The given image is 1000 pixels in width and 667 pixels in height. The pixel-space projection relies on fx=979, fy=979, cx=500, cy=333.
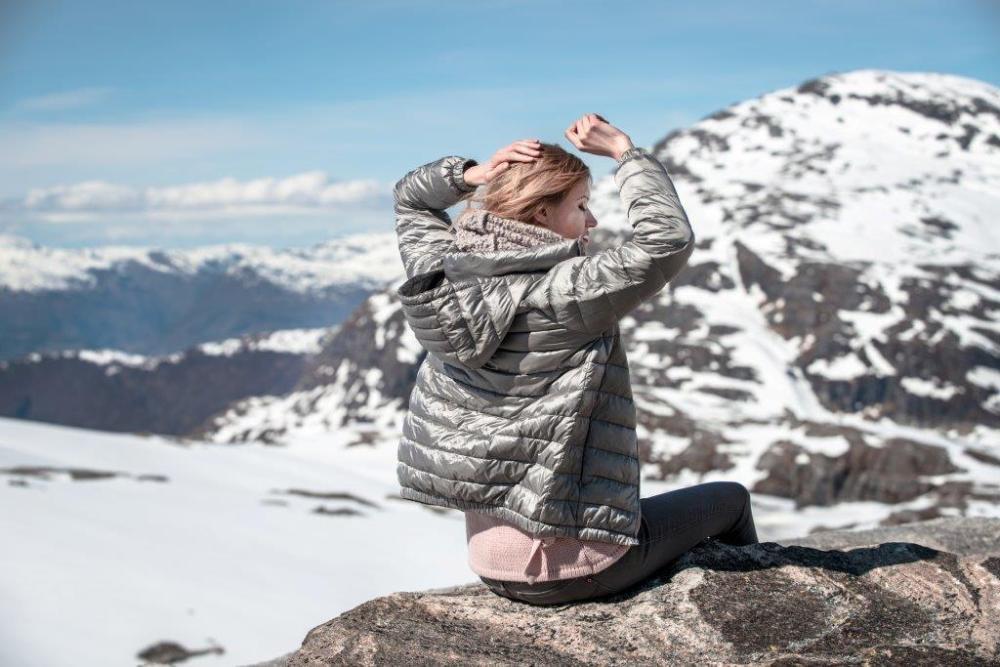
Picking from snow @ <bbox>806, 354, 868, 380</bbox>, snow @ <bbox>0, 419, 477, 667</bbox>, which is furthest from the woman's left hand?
snow @ <bbox>806, 354, 868, 380</bbox>

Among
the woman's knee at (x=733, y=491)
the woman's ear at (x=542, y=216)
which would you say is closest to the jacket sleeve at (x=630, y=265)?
the woman's ear at (x=542, y=216)

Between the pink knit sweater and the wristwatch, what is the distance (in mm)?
3041

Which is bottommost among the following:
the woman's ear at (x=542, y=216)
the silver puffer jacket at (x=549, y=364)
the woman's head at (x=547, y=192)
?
the silver puffer jacket at (x=549, y=364)

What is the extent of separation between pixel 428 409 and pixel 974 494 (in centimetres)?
9463

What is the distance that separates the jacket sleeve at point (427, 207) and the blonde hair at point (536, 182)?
2.20 ft

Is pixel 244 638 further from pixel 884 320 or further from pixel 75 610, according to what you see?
pixel 884 320

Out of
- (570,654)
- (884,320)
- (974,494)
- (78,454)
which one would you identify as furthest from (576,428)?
(884,320)

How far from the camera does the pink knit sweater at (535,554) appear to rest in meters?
7.97

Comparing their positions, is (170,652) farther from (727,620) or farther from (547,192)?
(547,192)

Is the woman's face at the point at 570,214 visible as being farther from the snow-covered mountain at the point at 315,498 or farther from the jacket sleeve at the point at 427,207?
the snow-covered mountain at the point at 315,498

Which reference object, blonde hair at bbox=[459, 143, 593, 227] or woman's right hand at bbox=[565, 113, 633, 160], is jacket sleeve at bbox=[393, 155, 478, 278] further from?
woman's right hand at bbox=[565, 113, 633, 160]

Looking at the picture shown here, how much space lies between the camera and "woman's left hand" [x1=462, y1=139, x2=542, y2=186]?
7688 mm

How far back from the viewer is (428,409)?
325 inches

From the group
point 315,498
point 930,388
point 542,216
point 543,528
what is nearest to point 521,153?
point 542,216
